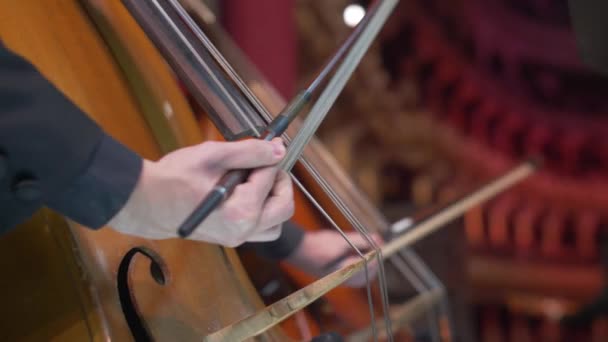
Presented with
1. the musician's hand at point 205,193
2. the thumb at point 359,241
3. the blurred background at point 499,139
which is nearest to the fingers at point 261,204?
the musician's hand at point 205,193

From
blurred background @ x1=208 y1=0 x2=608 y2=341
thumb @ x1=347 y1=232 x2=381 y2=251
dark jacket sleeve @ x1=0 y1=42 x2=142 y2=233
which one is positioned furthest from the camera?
blurred background @ x1=208 y1=0 x2=608 y2=341

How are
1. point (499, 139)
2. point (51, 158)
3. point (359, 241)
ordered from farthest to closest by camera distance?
point (499, 139), point (359, 241), point (51, 158)

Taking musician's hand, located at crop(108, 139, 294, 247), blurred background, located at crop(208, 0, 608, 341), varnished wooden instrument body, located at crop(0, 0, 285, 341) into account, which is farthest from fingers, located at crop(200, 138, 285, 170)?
blurred background, located at crop(208, 0, 608, 341)

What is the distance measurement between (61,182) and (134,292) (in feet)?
0.32

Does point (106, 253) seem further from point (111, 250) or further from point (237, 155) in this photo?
point (237, 155)

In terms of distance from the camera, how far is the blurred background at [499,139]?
7.46 ft

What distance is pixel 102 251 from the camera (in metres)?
0.42

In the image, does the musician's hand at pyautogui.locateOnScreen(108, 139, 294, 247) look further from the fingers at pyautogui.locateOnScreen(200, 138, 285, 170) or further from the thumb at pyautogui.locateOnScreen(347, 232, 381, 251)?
the thumb at pyautogui.locateOnScreen(347, 232, 381, 251)

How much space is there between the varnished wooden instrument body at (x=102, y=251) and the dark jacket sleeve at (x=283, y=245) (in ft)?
0.08

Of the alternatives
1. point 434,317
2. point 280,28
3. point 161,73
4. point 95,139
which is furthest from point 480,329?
point 95,139

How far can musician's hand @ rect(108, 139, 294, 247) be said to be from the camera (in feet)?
1.16

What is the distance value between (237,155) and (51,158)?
0.29 ft

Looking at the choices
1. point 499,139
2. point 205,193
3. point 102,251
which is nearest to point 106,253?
point 102,251

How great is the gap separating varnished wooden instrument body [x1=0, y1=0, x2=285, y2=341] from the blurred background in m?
1.55
